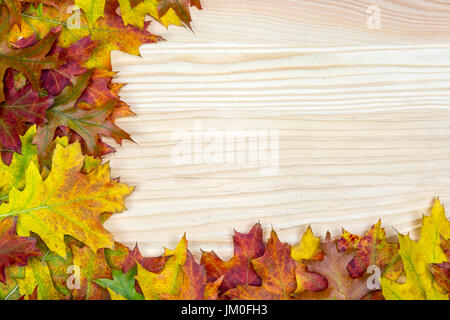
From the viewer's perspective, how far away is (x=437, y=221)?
2.93ft

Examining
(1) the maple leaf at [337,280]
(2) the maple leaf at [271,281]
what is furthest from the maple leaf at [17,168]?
(1) the maple leaf at [337,280]

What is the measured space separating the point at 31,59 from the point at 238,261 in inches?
24.7

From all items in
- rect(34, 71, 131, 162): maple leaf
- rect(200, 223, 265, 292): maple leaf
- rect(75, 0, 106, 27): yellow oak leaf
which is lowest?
rect(200, 223, 265, 292): maple leaf

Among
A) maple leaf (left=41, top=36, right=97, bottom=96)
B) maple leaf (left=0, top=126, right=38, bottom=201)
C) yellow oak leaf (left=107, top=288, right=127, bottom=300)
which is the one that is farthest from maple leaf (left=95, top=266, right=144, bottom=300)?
maple leaf (left=41, top=36, right=97, bottom=96)

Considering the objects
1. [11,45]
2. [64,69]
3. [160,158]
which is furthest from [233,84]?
[11,45]

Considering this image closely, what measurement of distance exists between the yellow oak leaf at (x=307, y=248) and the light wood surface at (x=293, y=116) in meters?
→ 0.02

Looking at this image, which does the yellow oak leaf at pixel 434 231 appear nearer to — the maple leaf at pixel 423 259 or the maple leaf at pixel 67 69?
the maple leaf at pixel 423 259

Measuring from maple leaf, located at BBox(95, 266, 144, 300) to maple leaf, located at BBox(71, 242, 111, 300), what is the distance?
0.02 meters

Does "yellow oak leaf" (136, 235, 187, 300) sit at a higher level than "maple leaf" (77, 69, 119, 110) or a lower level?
lower

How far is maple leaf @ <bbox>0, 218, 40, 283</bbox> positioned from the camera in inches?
33.3

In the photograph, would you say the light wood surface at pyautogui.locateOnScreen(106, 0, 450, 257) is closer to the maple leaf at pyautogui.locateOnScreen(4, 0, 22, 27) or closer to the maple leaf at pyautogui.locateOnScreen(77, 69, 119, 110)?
the maple leaf at pyautogui.locateOnScreen(77, 69, 119, 110)
